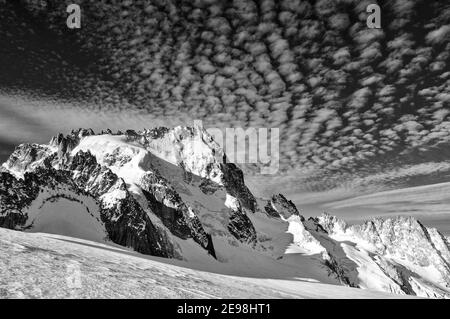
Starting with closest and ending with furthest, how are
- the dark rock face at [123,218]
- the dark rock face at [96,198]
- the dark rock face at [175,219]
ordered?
the dark rock face at [96,198]
the dark rock face at [123,218]
the dark rock face at [175,219]

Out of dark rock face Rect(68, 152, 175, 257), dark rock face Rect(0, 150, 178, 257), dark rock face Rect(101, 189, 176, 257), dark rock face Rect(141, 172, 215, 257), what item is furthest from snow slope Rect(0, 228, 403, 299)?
dark rock face Rect(141, 172, 215, 257)

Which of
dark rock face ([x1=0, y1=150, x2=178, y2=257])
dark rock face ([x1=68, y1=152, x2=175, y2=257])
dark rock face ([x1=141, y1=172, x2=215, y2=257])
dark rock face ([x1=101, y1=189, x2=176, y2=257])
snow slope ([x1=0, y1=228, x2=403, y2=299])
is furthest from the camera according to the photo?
dark rock face ([x1=141, y1=172, x2=215, y2=257])

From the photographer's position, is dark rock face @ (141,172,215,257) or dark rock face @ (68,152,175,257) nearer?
dark rock face @ (68,152,175,257)

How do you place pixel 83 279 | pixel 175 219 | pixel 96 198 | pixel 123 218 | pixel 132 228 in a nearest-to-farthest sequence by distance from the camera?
1. pixel 83 279
2. pixel 123 218
3. pixel 132 228
4. pixel 96 198
5. pixel 175 219

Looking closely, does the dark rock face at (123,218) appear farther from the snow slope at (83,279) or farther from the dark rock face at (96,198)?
the snow slope at (83,279)

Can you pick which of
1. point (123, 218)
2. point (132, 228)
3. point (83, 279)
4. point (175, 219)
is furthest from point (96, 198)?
point (83, 279)

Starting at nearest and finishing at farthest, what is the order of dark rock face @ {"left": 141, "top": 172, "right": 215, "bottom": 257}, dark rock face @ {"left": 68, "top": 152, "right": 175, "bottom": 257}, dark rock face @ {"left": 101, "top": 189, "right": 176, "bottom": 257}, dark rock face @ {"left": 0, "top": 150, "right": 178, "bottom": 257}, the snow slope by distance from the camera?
the snow slope < dark rock face @ {"left": 0, "top": 150, "right": 178, "bottom": 257} < dark rock face @ {"left": 101, "top": 189, "right": 176, "bottom": 257} < dark rock face @ {"left": 68, "top": 152, "right": 175, "bottom": 257} < dark rock face @ {"left": 141, "top": 172, "right": 215, "bottom": 257}

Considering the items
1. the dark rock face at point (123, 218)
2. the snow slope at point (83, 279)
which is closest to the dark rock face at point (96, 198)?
the dark rock face at point (123, 218)

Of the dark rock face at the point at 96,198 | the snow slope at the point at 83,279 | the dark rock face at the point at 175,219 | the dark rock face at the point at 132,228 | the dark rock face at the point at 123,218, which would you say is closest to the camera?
the snow slope at the point at 83,279

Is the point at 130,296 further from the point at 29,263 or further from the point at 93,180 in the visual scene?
the point at 93,180

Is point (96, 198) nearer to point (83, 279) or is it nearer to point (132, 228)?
point (132, 228)

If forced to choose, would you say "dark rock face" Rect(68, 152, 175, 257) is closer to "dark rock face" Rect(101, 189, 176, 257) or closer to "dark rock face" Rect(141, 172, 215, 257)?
"dark rock face" Rect(101, 189, 176, 257)
